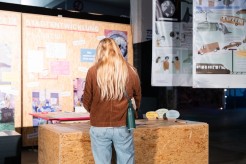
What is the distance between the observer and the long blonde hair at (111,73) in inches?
128

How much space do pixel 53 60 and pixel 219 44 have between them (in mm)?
3132

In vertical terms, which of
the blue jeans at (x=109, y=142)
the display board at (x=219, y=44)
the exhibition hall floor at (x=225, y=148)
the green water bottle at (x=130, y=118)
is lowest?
the exhibition hall floor at (x=225, y=148)

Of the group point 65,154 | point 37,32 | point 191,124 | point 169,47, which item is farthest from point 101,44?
point 37,32

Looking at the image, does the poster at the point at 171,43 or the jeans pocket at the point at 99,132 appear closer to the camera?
the jeans pocket at the point at 99,132

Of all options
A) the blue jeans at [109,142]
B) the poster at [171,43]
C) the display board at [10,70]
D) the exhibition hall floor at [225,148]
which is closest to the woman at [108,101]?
the blue jeans at [109,142]

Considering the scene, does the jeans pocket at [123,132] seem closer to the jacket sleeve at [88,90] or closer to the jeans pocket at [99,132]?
the jeans pocket at [99,132]

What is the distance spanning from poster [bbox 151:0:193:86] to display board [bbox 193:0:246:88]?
780 millimetres

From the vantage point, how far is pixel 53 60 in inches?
277

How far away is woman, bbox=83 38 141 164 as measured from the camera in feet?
10.7

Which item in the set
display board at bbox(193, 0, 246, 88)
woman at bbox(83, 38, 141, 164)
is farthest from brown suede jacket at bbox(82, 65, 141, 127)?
display board at bbox(193, 0, 246, 88)

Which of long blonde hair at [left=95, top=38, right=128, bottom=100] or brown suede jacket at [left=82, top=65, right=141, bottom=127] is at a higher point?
long blonde hair at [left=95, top=38, right=128, bottom=100]

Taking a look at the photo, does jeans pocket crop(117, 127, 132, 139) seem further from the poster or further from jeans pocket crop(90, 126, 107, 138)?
the poster

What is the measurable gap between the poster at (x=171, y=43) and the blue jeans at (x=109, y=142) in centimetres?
304

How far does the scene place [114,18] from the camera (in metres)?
7.82
